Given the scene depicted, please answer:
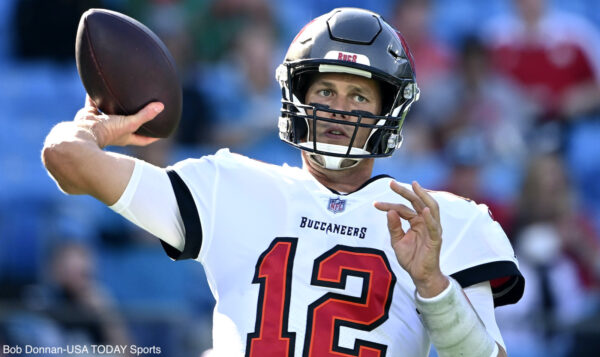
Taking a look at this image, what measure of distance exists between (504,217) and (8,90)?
344 cm

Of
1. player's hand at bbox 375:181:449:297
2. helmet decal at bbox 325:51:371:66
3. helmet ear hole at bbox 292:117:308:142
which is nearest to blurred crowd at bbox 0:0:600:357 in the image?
helmet ear hole at bbox 292:117:308:142

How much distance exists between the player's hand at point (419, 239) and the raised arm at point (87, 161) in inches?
27.3

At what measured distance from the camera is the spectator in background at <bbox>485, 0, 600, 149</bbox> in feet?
22.0

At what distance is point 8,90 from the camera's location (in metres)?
6.64

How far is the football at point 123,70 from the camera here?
2.76 m

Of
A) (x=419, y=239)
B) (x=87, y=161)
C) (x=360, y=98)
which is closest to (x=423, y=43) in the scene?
(x=360, y=98)

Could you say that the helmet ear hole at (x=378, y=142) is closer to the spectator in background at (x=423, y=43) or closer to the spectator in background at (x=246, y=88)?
the spectator in background at (x=246, y=88)

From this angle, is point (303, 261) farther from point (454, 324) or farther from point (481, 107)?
point (481, 107)

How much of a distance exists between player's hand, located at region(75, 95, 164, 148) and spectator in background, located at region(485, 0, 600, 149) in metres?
4.35

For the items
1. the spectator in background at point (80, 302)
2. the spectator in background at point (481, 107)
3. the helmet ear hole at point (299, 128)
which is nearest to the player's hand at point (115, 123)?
the helmet ear hole at point (299, 128)

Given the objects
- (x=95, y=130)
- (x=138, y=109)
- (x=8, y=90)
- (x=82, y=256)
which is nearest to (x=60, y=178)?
(x=95, y=130)

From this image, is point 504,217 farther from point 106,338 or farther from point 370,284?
point 370,284

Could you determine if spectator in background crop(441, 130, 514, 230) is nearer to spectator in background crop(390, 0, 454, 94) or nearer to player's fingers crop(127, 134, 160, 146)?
spectator in background crop(390, 0, 454, 94)

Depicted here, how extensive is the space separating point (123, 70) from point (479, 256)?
115cm
